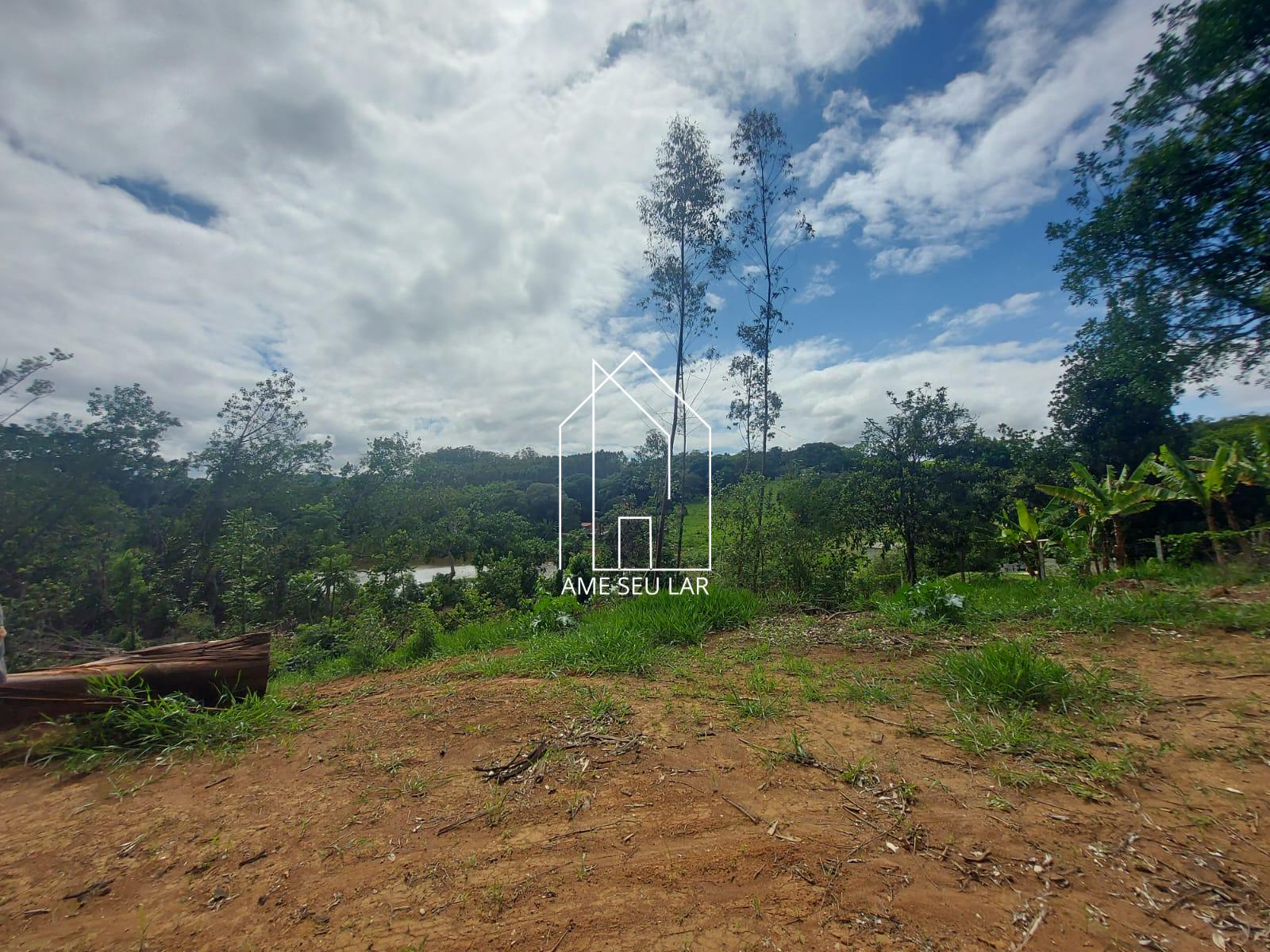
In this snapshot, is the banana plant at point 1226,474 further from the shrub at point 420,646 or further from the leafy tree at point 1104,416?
the shrub at point 420,646

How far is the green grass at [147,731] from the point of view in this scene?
106 inches

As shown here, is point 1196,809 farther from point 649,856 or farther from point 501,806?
point 501,806

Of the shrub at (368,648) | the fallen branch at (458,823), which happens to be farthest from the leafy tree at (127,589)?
the fallen branch at (458,823)

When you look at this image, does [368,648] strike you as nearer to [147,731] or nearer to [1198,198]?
[147,731]

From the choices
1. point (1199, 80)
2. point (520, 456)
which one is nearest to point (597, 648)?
point (1199, 80)

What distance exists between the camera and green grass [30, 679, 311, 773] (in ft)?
8.85

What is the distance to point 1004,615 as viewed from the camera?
15.7ft

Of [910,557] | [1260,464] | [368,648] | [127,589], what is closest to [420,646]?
[368,648]

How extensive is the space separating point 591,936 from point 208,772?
2.38 metres

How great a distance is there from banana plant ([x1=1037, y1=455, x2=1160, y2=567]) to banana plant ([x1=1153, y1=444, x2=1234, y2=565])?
179 millimetres

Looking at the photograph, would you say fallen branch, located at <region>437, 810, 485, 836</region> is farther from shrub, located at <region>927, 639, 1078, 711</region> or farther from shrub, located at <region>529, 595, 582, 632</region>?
shrub, located at <region>529, 595, 582, 632</region>

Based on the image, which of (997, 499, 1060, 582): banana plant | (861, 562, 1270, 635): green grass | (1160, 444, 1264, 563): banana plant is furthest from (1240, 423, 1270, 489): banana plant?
(997, 499, 1060, 582): banana plant

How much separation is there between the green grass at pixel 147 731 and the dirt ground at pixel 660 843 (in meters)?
0.15

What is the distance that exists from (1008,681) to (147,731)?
512 centimetres
